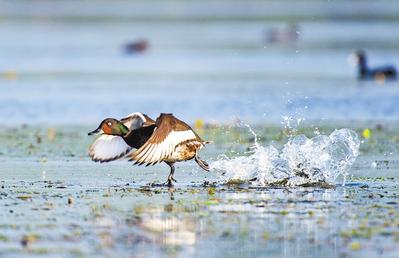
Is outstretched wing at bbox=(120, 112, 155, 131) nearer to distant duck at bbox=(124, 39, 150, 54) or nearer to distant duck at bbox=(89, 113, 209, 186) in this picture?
distant duck at bbox=(89, 113, 209, 186)

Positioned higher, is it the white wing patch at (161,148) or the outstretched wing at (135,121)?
the outstretched wing at (135,121)

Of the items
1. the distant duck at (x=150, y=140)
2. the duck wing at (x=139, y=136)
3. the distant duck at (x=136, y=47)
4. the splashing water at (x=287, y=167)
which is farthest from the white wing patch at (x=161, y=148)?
the distant duck at (x=136, y=47)

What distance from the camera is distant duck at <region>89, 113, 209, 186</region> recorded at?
538 inches

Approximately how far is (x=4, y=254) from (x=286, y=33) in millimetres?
45704

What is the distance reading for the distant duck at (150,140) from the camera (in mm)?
13664

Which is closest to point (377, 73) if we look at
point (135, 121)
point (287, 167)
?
point (287, 167)

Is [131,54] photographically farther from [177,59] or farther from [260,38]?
[260,38]

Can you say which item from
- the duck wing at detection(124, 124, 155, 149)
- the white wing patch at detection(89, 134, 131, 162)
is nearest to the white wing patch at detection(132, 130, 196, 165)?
the duck wing at detection(124, 124, 155, 149)

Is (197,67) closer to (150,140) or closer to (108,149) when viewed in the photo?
(108,149)

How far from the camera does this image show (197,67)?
38.1 metres

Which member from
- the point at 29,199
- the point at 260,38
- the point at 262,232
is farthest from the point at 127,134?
the point at 260,38

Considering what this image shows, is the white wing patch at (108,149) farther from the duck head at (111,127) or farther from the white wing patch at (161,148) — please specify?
the white wing patch at (161,148)

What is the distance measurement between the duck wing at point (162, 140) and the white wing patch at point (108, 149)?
45.0 inches

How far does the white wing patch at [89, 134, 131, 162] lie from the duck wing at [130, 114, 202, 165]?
1.14 metres
